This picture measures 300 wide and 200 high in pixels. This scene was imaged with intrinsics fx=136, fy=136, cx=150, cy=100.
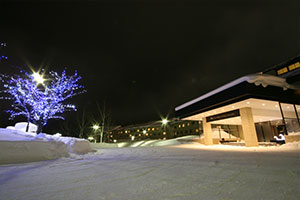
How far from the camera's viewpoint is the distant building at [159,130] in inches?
1751

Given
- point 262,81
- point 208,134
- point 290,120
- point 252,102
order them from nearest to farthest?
point 262,81
point 252,102
point 290,120
point 208,134

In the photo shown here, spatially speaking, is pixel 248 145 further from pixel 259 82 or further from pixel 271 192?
pixel 271 192

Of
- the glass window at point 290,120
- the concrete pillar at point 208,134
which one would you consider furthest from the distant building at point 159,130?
the glass window at point 290,120

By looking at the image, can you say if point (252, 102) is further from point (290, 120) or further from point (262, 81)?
point (290, 120)

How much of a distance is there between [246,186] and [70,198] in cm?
289

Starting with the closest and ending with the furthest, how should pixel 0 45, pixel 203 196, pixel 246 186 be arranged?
pixel 203 196, pixel 246 186, pixel 0 45

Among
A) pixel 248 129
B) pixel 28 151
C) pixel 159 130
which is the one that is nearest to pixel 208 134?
pixel 248 129

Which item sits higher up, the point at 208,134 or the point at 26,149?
the point at 208,134

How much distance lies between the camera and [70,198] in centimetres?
211

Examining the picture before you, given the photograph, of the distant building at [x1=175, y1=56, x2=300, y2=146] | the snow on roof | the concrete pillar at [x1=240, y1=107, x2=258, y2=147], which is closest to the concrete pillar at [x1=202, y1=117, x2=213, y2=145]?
the distant building at [x1=175, y1=56, x2=300, y2=146]

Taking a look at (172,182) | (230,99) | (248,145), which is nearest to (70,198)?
(172,182)

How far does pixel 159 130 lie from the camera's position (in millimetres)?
52312

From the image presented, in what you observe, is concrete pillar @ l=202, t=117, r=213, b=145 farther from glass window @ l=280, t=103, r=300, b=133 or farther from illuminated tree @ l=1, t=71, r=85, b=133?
illuminated tree @ l=1, t=71, r=85, b=133

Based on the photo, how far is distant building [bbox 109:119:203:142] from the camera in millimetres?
44487
